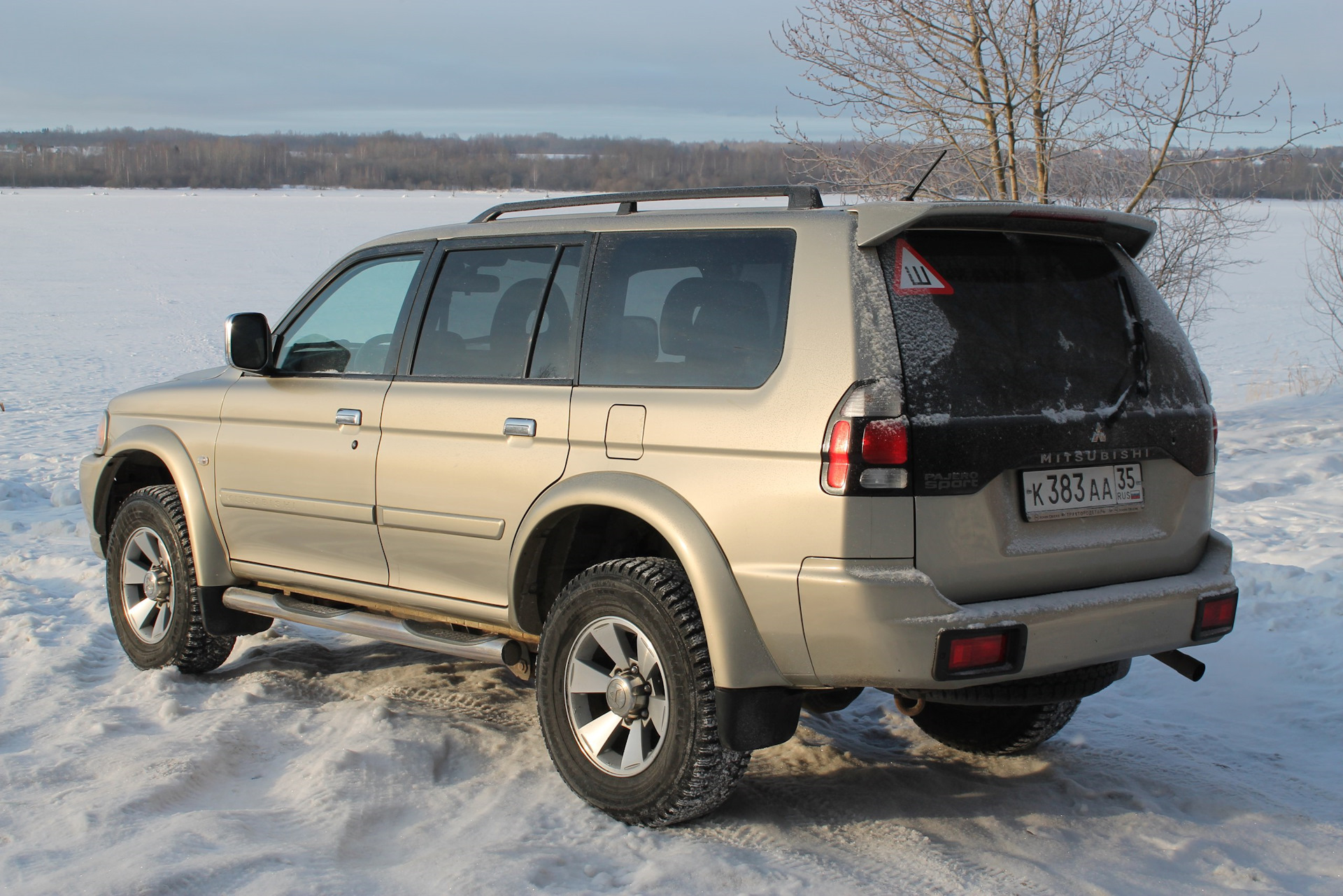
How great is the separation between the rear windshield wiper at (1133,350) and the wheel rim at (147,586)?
3846 millimetres

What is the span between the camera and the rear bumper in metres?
3.11

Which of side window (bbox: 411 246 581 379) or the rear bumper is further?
side window (bbox: 411 246 581 379)

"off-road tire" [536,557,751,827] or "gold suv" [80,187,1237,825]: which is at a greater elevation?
"gold suv" [80,187,1237,825]

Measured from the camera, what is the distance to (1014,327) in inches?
135

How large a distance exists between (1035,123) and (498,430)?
24.9 feet

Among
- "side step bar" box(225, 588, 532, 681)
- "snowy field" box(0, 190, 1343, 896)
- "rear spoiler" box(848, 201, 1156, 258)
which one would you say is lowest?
"snowy field" box(0, 190, 1343, 896)

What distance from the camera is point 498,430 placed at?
13.1ft

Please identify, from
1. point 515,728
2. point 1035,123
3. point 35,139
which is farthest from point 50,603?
point 35,139

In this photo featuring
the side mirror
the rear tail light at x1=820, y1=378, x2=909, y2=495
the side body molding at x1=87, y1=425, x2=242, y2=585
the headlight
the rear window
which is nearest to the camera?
the rear tail light at x1=820, y1=378, x2=909, y2=495

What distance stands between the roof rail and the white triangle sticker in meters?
0.41

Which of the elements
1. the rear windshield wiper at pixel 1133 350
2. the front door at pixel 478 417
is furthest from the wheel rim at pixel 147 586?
the rear windshield wiper at pixel 1133 350

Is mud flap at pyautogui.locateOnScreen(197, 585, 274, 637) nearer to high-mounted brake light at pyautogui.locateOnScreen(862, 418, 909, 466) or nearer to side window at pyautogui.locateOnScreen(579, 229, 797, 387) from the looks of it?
side window at pyautogui.locateOnScreen(579, 229, 797, 387)

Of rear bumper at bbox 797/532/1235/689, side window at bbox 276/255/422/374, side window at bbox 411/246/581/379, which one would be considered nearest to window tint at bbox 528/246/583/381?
side window at bbox 411/246/581/379

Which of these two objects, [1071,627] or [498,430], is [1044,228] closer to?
[1071,627]
